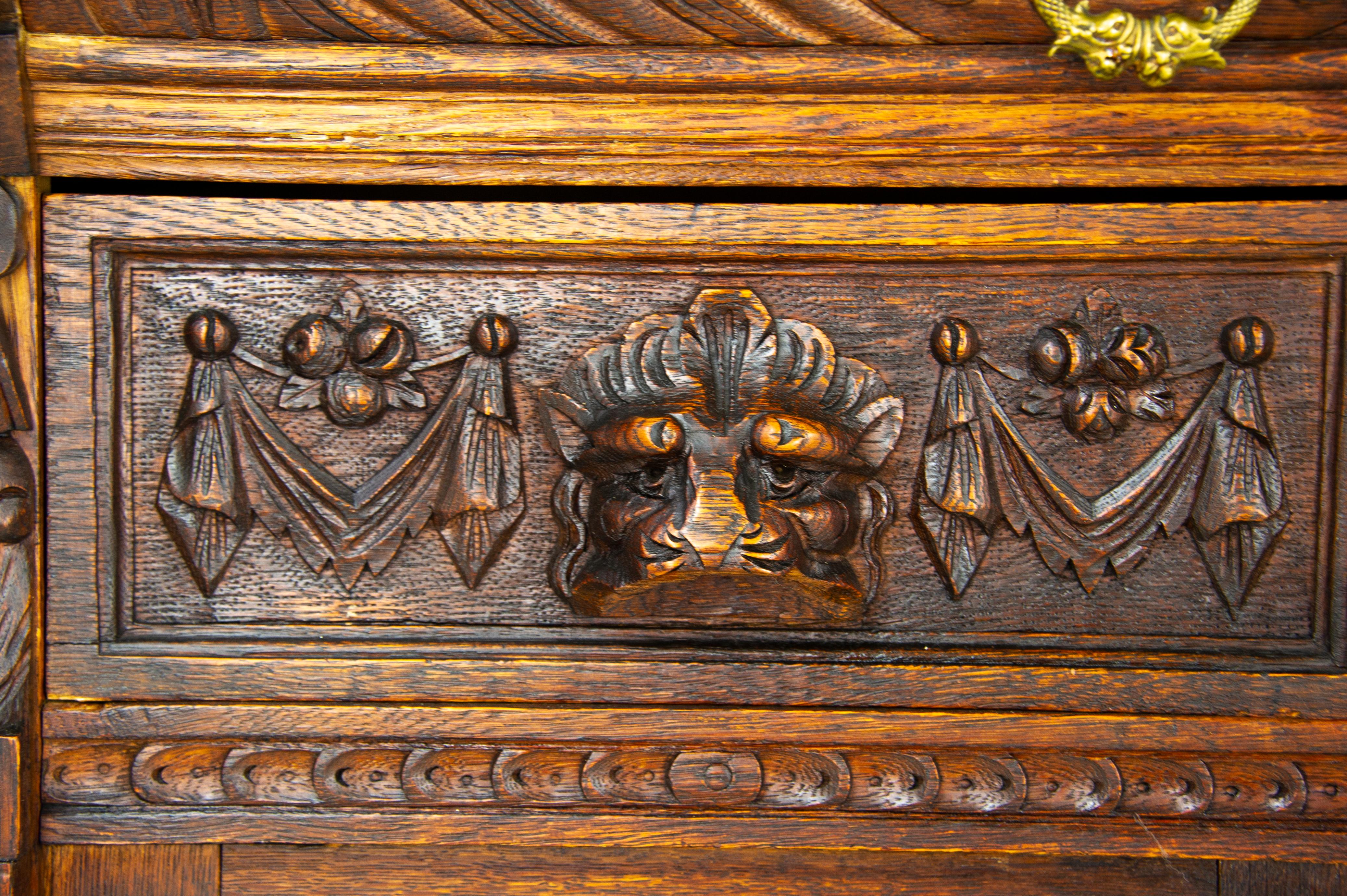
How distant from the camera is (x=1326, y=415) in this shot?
Result: 1.75 ft

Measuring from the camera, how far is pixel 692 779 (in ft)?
1.80

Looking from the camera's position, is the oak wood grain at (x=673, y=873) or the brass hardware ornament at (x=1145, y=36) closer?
the brass hardware ornament at (x=1145, y=36)

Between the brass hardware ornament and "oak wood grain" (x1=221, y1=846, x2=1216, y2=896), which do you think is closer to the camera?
the brass hardware ornament

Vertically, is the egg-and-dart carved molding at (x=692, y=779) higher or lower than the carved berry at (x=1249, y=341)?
lower

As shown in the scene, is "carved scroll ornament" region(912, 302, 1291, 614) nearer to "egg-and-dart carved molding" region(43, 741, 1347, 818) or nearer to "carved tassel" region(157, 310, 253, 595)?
"egg-and-dart carved molding" region(43, 741, 1347, 818)

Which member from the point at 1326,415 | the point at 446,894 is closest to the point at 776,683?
the point at 446,894

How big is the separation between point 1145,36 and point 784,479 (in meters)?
0.29

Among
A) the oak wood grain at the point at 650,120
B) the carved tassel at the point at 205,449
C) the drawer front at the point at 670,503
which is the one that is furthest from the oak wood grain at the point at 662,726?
the oak wood grain at the point at 650,120

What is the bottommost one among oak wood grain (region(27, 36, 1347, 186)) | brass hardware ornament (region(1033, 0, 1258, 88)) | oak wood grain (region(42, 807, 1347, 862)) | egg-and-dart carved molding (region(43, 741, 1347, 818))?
oak wood grain (region(42, 807, 1347, 862))

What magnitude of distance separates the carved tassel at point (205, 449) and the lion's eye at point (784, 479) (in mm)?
310

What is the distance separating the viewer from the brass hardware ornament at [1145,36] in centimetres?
45

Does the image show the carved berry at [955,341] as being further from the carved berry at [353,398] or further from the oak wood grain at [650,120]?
the carved berry at [353,398]

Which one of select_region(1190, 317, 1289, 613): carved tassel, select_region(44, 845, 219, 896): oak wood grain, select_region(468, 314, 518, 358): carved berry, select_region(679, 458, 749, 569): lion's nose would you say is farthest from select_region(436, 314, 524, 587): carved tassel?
select_region(1190, 317, 1289, 613): carved tassel

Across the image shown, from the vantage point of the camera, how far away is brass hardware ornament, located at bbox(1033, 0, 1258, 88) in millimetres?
453
